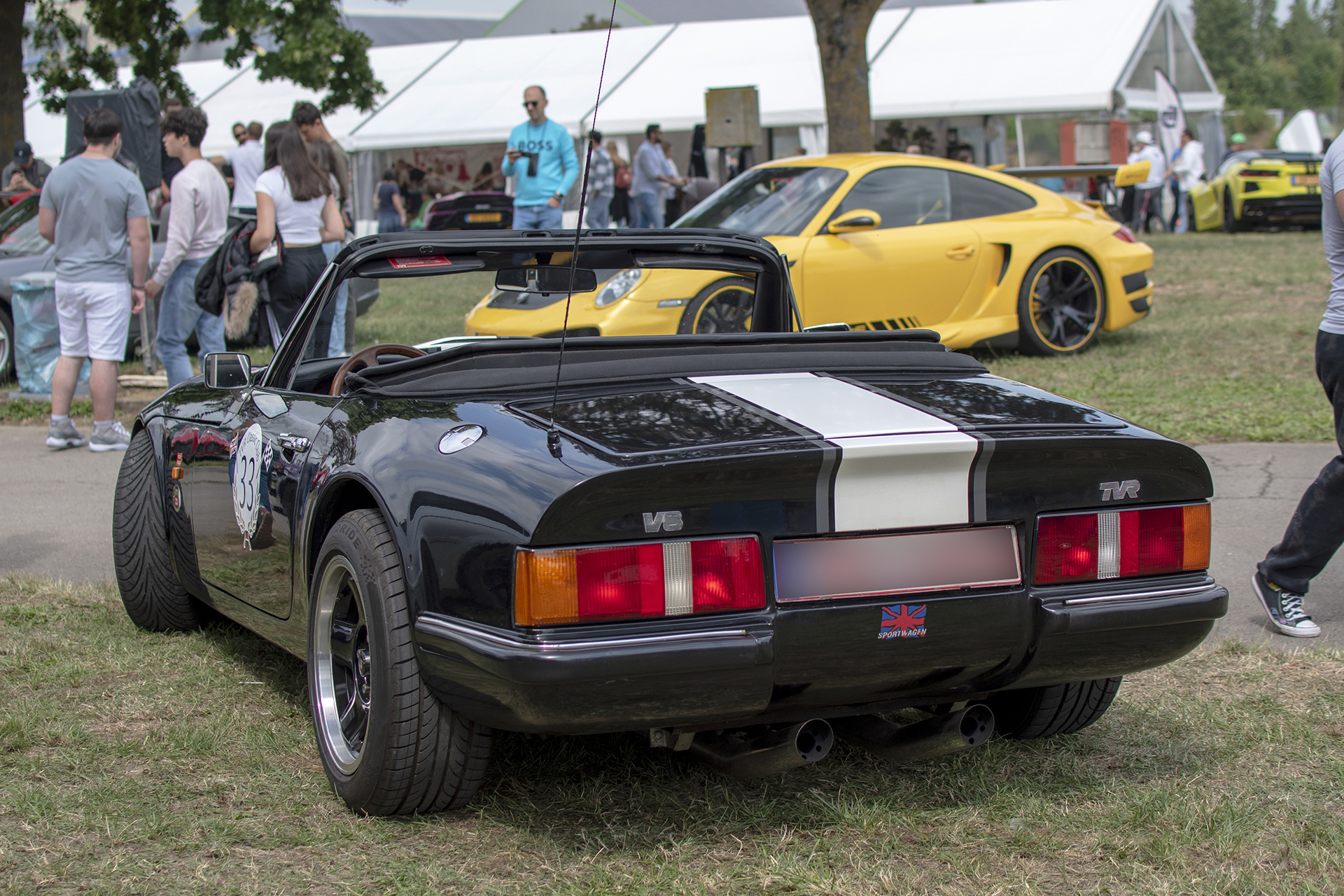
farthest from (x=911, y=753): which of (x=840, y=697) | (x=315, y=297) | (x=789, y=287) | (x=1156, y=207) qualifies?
(x=1156, y=207)

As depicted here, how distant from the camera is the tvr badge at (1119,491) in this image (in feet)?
8.91

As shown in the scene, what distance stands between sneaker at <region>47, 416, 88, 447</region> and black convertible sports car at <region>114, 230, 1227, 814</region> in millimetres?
4967

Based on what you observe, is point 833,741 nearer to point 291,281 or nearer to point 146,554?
point 146,554

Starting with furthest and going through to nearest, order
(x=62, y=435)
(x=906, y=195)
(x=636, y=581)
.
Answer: (x=906, y=195) < (x=62, y=435) < (x=636, y=581)

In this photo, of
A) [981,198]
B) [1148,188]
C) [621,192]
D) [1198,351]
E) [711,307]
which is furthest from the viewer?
[1148,188]

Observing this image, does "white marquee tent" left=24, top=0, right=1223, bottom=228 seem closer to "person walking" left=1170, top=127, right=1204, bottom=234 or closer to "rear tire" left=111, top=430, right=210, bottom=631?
"person walking" left=1170, top=127, right=1204, bottom=234

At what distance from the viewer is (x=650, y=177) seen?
62.7ft

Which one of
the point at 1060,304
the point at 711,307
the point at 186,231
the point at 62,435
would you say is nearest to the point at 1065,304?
the point at 1060,304

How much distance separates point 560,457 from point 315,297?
4.27ft

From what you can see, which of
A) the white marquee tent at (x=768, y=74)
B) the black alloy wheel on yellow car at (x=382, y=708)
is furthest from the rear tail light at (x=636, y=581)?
the white marquee tent at (x=768, y=74)

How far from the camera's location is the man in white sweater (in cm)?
820

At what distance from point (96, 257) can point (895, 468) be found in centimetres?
602

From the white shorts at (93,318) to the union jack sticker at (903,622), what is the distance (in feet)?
20.0

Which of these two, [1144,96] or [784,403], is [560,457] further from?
[1144,96]
